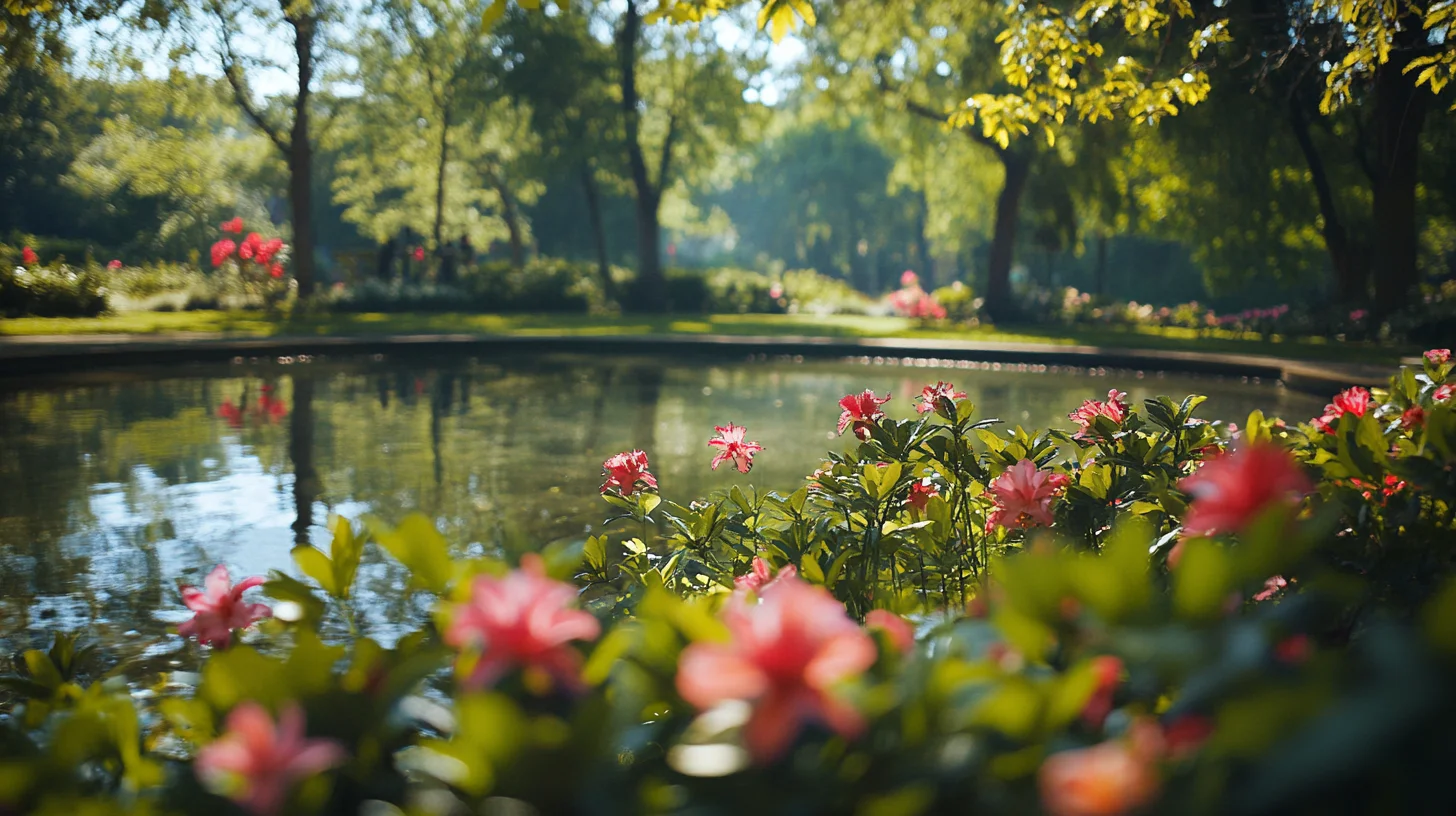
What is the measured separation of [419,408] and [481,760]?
35.9ft

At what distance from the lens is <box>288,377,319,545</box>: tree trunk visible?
21.1ft

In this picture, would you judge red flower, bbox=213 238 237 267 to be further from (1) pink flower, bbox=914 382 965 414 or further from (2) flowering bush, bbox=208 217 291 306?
(1) pink flower, bbox=914 382 965 414

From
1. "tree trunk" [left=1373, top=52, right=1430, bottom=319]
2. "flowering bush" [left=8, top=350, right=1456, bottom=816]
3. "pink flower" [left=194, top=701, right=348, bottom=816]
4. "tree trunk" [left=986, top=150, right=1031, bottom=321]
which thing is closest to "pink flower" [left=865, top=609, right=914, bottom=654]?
"flowering bush" [left=8, top=350, right=1456, bottom=816]

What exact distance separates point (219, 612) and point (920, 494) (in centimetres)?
219

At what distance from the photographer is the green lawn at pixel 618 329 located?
60.2ft

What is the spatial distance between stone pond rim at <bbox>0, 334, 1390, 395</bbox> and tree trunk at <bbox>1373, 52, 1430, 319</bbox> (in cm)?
396

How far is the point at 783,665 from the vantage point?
1040mm

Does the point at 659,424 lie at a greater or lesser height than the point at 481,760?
lesser

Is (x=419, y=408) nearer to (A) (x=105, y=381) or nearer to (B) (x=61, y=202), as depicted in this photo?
(A) (x=105, y=381)

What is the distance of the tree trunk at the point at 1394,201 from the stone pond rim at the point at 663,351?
13.0 feet

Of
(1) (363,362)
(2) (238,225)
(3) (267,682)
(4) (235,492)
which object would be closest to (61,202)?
(2) (238,225)

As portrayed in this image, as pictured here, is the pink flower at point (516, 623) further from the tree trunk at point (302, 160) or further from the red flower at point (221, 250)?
the tree trunk at point (302, 160)

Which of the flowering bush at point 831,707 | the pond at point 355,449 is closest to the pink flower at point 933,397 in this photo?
the pond at point 355,449

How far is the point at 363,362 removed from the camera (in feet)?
54.1
